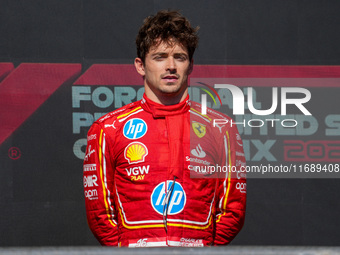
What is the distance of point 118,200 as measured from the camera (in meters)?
1.76

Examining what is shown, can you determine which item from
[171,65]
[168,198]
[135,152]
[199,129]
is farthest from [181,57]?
[168,198]

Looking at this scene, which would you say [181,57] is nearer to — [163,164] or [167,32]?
[167,32]

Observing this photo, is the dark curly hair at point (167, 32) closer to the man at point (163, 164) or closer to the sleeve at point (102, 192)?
the man at point (163, 164)

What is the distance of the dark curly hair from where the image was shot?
5.87 ft

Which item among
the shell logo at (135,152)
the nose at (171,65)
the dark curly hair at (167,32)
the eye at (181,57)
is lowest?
the shell logo at (135,152)

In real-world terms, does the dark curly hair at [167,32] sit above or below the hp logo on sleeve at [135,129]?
above

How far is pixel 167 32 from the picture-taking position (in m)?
1.79

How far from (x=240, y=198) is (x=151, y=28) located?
739 mm

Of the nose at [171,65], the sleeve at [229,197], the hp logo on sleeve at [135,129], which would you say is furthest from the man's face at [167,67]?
the sleeve at [229,197]

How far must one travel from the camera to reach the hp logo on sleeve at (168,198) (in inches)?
66.9

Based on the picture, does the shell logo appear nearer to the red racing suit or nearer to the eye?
the red racing suit

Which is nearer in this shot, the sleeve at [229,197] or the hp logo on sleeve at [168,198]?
the hp logo on sleeve at [168,198]

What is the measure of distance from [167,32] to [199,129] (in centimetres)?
39

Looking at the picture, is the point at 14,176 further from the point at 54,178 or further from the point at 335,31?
the point at 335,31
